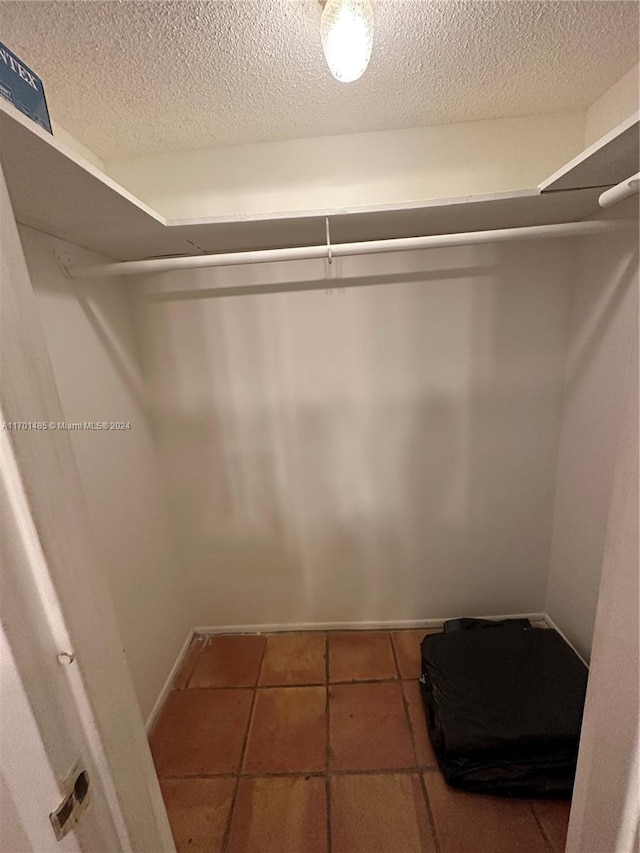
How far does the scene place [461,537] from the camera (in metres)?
1.78

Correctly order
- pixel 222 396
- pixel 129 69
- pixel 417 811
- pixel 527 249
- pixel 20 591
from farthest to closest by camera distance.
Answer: pixel 222 396, pixel 527 249, pixel 417 811, pixel 129 69, pixel 20 591

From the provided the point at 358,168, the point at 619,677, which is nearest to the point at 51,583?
the point at 619,677

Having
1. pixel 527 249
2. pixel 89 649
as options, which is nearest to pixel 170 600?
pixel 89 649

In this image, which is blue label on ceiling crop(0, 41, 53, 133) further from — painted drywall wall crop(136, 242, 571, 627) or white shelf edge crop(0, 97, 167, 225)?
painted drywall wall crop(136, 242, 571, 627)

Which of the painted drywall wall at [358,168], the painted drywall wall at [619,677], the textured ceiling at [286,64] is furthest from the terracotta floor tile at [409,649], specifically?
the textured ceiling at [286,64]

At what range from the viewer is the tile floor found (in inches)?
42.9

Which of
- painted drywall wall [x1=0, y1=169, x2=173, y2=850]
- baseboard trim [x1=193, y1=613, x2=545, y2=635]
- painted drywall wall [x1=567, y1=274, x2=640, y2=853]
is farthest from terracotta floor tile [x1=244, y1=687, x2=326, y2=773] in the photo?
painted drywall wall [x1=567, y1=274, x2=640, y2=853]

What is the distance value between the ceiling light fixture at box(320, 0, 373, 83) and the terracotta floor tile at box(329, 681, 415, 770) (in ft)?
7.01

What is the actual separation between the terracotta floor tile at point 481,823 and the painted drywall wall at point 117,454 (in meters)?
1.17

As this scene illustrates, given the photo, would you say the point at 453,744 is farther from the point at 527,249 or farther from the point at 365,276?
the point at 527,249

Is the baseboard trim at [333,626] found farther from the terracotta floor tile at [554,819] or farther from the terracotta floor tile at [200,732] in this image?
the terracotta floor tile at [554,819]

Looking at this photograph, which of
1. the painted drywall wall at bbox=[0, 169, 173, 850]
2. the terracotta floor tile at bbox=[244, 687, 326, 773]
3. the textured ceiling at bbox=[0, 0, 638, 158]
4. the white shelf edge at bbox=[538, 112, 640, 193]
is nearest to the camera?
the painted drywall wall at bbox=[0, 169, 173, 850]

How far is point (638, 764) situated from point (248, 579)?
1.66m

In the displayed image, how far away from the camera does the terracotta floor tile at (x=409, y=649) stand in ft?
5.32
